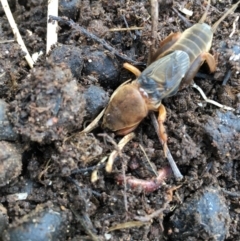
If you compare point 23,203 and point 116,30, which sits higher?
point 116,30

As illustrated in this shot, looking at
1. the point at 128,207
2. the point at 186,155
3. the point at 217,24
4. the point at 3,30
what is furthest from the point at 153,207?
the point at 3,30

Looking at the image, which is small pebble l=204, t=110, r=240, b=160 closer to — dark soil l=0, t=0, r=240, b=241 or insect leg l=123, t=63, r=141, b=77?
dark soil l=0, t=0, r=240, b=241

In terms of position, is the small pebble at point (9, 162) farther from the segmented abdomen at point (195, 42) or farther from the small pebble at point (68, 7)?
the segmented abdomen at point (195, 42)

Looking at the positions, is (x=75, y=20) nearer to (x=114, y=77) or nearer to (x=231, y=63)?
(x=114, y=77)

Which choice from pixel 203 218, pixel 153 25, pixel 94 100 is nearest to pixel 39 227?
pixel 94 100

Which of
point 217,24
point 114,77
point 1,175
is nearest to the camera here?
point 1,175

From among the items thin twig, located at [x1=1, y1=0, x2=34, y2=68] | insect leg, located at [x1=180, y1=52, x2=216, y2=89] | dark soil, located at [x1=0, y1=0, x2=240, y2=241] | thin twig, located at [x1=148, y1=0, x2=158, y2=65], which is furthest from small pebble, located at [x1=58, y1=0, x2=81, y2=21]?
insect leg, located at [x1=180, y1=52, x2=216, y2=89]
